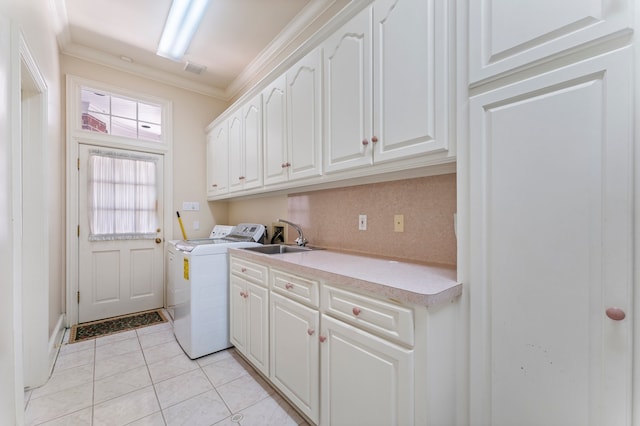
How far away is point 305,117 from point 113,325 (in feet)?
9.42

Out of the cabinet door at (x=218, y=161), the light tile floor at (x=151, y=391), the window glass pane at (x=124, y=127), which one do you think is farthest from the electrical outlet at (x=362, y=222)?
the window glass pane at (x=124, y=127)

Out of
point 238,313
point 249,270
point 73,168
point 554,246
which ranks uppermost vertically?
point 73,168

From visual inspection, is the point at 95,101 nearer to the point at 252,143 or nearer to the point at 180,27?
the point at 180,27

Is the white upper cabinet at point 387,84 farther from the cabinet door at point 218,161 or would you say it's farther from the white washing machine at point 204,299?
the cabinet door at point 218,161

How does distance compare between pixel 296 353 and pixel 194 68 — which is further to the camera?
pixel 194 68

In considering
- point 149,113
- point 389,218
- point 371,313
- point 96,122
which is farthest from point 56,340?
point 389,218

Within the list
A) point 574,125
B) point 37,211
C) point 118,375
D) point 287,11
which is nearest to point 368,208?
point 574,125

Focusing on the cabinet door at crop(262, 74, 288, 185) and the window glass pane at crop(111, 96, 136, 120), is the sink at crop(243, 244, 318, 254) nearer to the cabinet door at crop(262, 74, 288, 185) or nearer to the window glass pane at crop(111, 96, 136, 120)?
the cabinet door at crop(262, 74, 288, 185)

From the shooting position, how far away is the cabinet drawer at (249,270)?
1.78 m

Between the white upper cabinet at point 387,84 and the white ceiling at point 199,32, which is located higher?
the white ceiling at point 199,32

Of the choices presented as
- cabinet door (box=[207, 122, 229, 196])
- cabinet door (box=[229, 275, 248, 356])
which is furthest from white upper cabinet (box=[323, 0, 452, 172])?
cabinet door (box=[207, 122, 229, 196])

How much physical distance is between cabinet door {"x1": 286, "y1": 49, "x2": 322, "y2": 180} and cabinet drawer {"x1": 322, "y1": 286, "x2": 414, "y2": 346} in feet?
2.74

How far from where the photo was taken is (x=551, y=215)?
0.85 metres

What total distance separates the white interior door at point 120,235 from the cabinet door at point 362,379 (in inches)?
111
